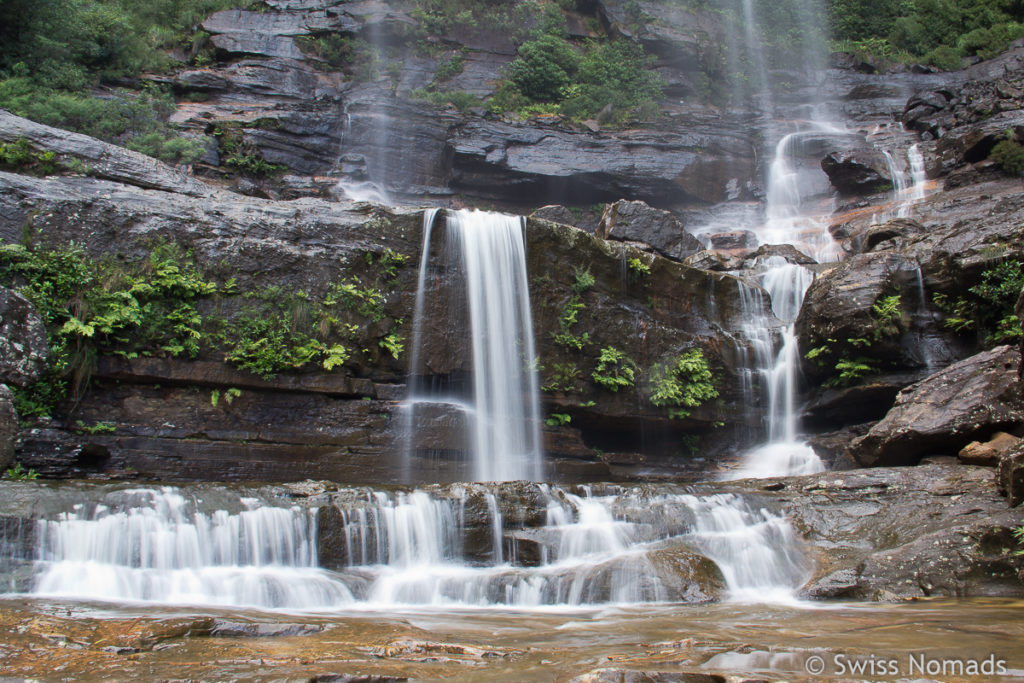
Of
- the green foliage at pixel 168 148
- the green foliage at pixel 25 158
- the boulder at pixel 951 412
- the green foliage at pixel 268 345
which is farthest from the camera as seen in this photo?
the green foliage at pixel 168 148

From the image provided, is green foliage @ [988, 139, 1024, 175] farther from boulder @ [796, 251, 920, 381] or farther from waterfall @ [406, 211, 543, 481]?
waterfall @ [406, 211, 543, 481]

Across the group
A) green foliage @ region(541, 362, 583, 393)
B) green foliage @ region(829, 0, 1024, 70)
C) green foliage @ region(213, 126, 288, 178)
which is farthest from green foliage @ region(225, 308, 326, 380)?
green foliage @ region(829, 0, 1024, 70)

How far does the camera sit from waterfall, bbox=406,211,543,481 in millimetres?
11844

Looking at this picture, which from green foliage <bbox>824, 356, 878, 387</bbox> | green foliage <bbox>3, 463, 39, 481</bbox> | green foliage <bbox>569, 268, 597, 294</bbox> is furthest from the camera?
green foliage <bbox>569, 268, 597, 294</bbox>

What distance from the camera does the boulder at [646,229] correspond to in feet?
62.3

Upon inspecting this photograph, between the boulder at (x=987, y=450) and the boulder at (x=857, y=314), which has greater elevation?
the boulder at (x=857, y=314)

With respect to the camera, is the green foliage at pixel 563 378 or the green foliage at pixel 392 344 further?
the green foliage at pixel 563 378

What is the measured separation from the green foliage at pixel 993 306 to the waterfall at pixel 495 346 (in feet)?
28.5

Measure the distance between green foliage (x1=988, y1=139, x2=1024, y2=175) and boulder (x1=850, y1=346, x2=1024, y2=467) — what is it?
13723 mm

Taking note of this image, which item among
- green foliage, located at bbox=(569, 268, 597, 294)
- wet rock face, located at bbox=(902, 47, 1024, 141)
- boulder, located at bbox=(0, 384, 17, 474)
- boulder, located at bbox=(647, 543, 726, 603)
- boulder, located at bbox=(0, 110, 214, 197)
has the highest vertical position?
wet rock face, located at bbox=(902, 47, 1024, 141)

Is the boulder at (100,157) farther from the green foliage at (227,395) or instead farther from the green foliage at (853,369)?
the green foliage at (853,369)

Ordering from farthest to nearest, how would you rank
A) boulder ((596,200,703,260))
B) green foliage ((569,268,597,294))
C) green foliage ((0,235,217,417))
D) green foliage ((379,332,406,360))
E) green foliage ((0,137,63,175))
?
boulder ((596,200,703,260)), green foliage ((569,268,597,294)), green foliage ((379,332,406,360)), green foliage ((0,137,63,175)), green foliage ((0,235,217,417))

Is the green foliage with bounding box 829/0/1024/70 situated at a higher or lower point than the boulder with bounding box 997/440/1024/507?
higher

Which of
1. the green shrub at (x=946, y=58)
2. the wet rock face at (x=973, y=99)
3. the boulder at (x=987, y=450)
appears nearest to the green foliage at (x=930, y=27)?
the green shrub at (x=946, y=58)
